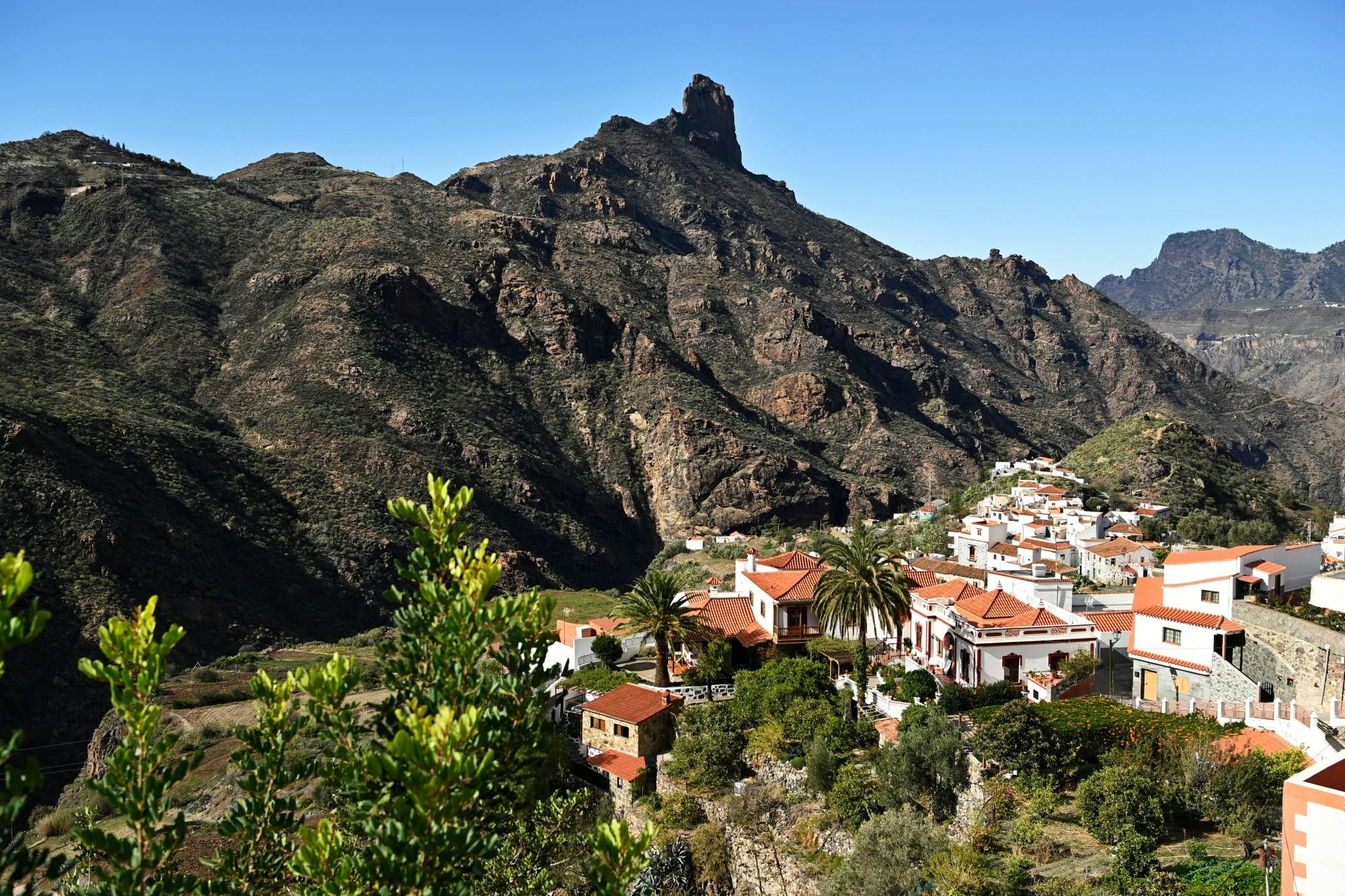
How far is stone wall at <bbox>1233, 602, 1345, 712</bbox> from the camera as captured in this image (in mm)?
21703

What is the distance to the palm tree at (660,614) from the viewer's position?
102 ft

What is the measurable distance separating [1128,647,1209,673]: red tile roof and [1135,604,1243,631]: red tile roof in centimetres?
101

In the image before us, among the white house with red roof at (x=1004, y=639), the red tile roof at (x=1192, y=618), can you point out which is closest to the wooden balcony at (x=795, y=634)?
the white house with red roof at (x=1004, y=639)

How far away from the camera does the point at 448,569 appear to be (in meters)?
7.00

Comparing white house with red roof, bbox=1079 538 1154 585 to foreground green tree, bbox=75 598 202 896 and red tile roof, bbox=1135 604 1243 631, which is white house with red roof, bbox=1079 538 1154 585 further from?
foreground green tree, bbox=75 598 202 896

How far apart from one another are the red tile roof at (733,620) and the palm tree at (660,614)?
2.03 metres

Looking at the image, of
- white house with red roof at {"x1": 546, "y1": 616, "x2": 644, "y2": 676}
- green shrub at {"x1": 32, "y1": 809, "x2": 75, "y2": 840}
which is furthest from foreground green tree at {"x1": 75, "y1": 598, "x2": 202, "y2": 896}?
green shrub at {"x1": 32, "y1": 809, "x2": 75, "y2": 840}

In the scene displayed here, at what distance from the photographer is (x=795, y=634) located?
3366cm

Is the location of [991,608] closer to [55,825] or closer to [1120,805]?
[1120,805]

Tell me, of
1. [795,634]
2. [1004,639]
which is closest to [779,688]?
[795,634]

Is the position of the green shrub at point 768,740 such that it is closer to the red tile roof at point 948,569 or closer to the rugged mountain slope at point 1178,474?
the red tile roof at point 948,569

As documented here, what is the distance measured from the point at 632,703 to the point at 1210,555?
1809 cm

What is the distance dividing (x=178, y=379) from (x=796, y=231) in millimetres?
120366

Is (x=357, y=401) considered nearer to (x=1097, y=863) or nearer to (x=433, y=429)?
(x=433, y=429)
